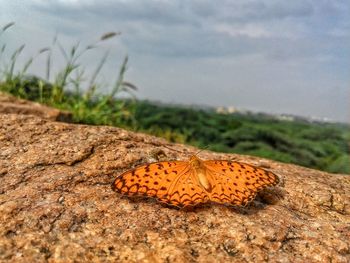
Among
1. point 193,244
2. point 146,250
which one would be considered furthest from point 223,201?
point 146,250

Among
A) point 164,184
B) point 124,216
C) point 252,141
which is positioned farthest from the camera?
point 252,141

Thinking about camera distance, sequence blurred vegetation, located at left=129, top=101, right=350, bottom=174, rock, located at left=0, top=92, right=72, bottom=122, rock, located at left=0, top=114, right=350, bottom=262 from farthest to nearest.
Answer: blurred vegetation, located at left=129, top=101, right=350, bottom=174 → rock, located at left=0, top=92, right=72, bottom=122 → rock, located at left=0, top=114, right=350, bottom=262

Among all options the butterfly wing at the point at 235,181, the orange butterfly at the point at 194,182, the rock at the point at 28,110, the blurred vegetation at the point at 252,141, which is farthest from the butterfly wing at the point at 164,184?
the blurred vegetation at the point at 252,141

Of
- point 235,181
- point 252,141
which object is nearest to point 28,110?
point 235,181

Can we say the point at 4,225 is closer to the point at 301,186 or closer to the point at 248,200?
the point at 248,200

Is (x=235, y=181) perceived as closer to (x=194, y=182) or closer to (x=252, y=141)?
(x=194, y=182)

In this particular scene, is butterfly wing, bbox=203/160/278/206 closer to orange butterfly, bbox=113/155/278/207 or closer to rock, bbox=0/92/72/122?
orange butterfly, bbox=113/155/278/207

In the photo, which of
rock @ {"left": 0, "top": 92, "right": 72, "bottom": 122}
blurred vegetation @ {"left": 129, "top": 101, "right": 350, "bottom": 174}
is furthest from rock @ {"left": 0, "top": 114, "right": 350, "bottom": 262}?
blurred vegetation @ {"left": 129, "top": 101, "right": 350, "bottom": 174}

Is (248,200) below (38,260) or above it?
above
